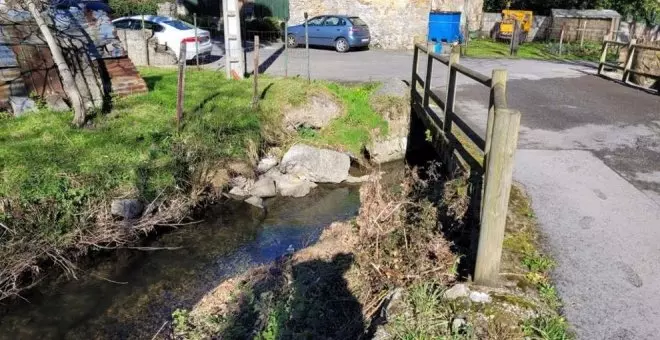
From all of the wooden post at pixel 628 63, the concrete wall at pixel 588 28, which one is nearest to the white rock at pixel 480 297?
the wooden post at pixel 628 63

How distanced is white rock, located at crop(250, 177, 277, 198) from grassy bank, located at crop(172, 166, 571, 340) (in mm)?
2946

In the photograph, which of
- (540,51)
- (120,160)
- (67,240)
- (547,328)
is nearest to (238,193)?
(120,160)

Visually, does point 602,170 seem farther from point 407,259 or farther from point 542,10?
point 542,10

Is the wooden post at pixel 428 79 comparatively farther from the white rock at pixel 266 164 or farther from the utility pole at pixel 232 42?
the utility pole at pixel 232 42

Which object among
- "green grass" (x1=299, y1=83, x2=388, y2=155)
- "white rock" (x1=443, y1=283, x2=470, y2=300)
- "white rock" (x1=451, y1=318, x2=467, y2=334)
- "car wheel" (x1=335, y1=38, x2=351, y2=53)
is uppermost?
"car wheel" (x1=335, y1=38, x2=351, y2=53)

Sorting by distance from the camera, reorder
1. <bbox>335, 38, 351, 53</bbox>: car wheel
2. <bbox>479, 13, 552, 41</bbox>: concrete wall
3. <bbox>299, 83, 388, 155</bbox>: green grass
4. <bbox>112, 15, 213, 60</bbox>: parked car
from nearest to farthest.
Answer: <bbox>299, 83, 388, 155</bbox>: green grass < <bbox>112, 15, 213, 60</bbox>: parked car < <bbox>335, 38, 351, 53</bbox>: car wheel < <bbox>479, 13, 552, 41</bbox>: concrete wall

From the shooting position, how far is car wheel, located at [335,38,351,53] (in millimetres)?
21303

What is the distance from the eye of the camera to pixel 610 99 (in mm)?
11109

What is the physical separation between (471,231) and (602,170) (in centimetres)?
291

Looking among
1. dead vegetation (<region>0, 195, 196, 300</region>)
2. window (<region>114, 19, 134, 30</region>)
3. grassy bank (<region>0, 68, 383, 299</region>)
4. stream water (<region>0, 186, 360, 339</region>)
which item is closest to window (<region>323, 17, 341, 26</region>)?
window (<region>114, 19, 134, 30</region>)

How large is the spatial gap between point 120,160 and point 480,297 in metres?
6.56

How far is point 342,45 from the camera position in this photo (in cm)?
2142

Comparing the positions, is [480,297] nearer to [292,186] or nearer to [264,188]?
[264,188]

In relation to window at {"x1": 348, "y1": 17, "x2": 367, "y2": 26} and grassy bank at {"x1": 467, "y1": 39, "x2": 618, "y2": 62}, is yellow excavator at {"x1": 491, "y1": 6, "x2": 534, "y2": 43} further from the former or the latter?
window at {"x1": 348, "y1": 17, "x2": 367, "y2": 26}
